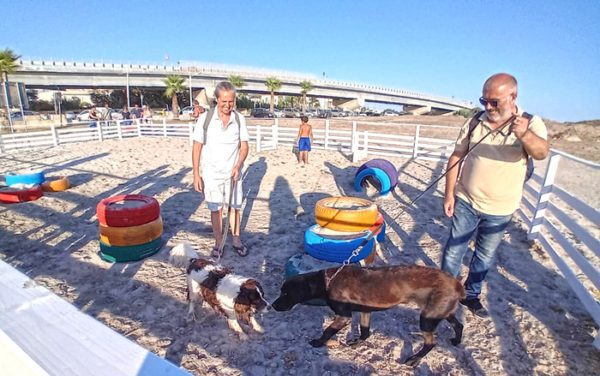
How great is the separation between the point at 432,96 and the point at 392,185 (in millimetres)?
107818

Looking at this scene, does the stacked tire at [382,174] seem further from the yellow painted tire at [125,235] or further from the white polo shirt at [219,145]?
the yellow painted tire at [125,235]

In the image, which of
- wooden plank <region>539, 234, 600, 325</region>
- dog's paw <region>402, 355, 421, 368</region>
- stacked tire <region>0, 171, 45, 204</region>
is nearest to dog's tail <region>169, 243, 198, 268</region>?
dog's paw <region>402, 355, 421, 368</region>

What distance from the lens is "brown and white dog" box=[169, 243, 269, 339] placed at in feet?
9.77

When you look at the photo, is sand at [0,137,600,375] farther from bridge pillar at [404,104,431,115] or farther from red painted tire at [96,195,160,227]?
bridge pillar at [404,104,431,115]

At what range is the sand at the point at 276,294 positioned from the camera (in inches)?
112

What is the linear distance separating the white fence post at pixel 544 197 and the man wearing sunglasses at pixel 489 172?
8.98 ft

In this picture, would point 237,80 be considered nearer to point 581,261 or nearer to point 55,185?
point 55,185

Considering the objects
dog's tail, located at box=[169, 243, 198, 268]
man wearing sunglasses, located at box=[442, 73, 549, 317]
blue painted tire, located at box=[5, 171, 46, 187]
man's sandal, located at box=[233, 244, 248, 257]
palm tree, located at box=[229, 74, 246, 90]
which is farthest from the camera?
palm tree, located at box=[229, 74, 246, 90]

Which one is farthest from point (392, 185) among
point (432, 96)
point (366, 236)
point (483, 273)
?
point (432, 96)

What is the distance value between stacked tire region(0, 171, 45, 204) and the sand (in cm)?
25

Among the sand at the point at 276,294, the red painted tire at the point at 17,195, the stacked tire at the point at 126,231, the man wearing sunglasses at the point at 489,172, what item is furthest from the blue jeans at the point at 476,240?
the red painted tire at the point at 17,195

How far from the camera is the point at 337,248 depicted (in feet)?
13.4

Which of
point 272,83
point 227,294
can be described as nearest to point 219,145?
point 227,294

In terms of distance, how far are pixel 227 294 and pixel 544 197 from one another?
17.7 feet
